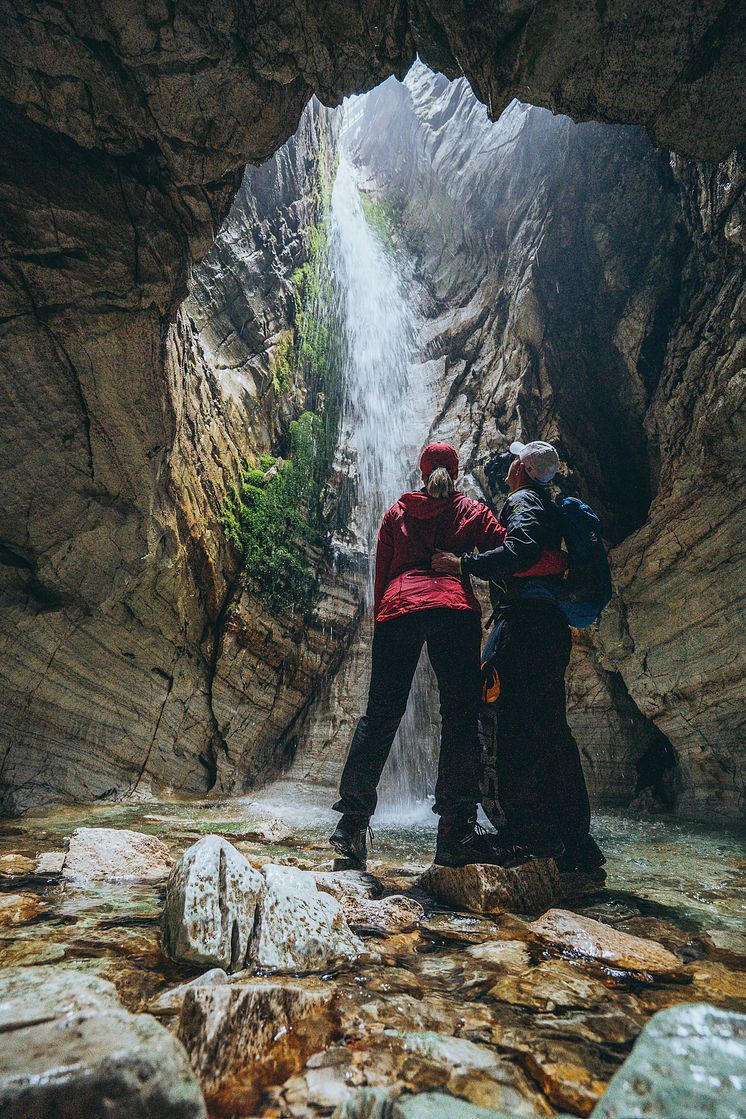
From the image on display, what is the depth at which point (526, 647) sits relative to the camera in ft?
10.9

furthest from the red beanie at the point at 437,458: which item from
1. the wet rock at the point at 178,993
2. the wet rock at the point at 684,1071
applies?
the wet rock at the point at 684,1071

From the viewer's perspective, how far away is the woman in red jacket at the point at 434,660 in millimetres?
3084

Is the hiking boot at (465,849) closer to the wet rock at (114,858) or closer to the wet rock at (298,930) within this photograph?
the wet rock at (298,930)

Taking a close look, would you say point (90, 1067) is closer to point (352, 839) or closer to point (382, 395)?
point (352, 839)

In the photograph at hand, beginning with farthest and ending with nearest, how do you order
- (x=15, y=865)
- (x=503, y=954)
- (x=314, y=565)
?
(x=314, y=565) < (x=15, y=865) < (x=503, y=954)

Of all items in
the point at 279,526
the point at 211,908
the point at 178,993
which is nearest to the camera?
the point at 178,993

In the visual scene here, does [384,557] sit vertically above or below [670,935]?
above

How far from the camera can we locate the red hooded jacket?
3.46 m

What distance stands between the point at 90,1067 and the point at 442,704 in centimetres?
260

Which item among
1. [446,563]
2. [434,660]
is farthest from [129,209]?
[434,660]

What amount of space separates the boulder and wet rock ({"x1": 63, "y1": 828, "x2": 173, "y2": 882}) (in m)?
1.76

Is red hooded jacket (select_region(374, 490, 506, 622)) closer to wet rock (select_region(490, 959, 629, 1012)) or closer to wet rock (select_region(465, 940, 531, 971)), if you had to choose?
wet rock (select_region(465, 940, 531, 971))

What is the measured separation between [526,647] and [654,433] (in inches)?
179

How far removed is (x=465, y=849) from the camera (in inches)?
117
